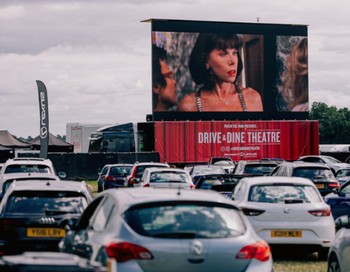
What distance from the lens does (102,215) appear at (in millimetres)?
10320

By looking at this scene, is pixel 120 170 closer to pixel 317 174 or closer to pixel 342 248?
pixel 317 174

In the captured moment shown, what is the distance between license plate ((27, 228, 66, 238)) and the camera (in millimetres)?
13062

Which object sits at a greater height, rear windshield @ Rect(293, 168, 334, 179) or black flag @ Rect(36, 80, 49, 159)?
black flag @ Rect(36, 80, 49, 159)

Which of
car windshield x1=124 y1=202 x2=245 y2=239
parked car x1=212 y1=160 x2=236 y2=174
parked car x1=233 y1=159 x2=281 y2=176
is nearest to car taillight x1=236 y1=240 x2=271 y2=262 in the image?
car windshield x1=124 y1=202 x2=245 y2=239

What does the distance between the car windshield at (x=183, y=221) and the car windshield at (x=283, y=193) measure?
7.04 meters

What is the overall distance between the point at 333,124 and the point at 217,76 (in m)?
100

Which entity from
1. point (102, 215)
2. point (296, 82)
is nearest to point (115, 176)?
point (296, 82)

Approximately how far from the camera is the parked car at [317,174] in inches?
1078

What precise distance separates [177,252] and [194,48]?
56735mm

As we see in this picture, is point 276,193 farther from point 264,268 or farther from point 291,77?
point 291,77

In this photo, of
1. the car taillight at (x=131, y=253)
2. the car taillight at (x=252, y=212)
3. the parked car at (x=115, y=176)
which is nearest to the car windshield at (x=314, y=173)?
the car taillight at (x=252, y=212)

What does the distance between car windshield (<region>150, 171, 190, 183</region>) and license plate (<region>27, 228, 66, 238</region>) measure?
49.5ft

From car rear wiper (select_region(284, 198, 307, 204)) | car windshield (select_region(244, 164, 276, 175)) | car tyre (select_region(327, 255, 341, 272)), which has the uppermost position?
car rear wiper (select_region(284, 198, 307, 204))

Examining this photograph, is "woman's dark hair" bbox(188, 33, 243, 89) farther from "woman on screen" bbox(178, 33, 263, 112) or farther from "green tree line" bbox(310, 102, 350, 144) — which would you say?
"green tree line" bbox(310, 102, 350, 144)
